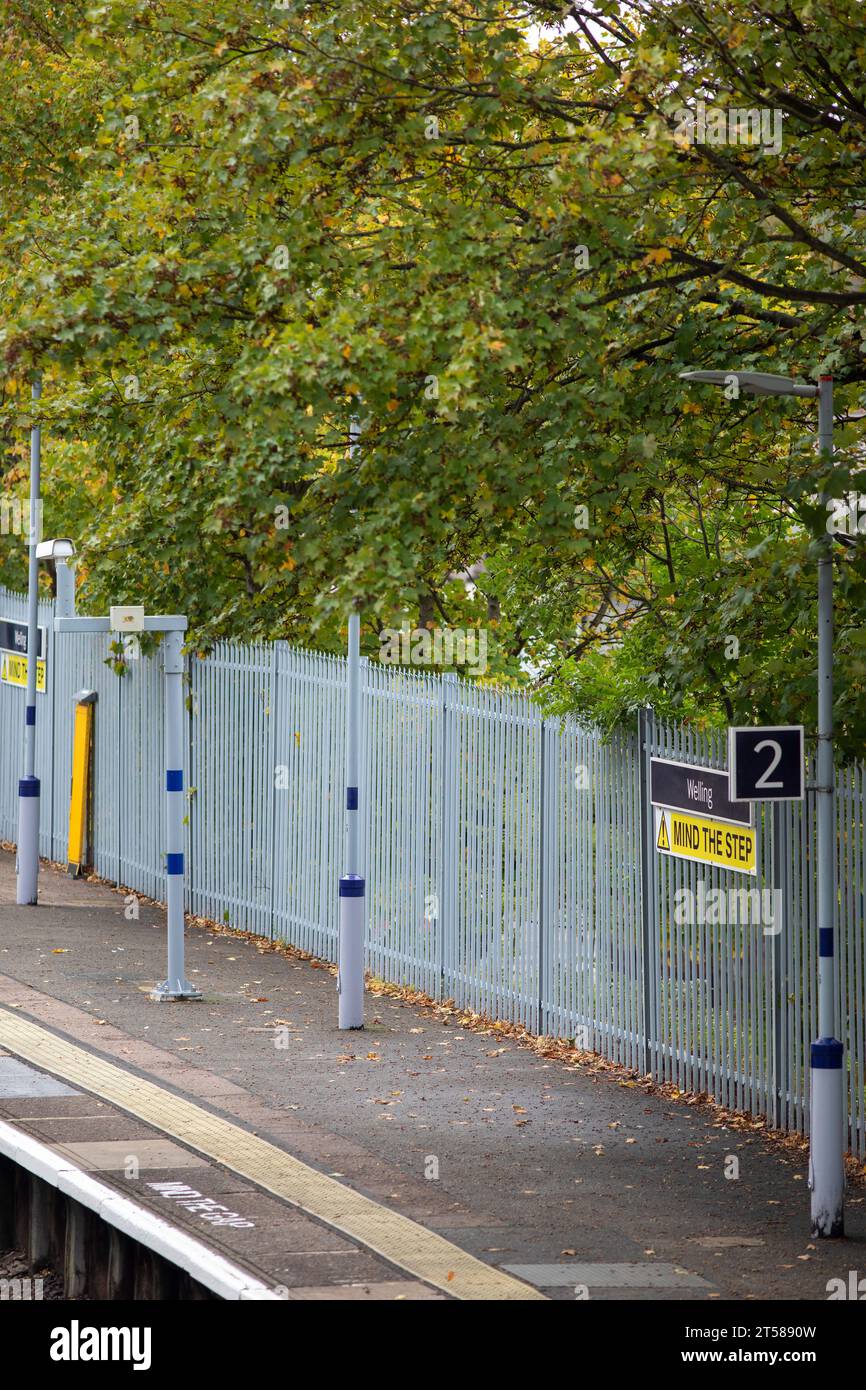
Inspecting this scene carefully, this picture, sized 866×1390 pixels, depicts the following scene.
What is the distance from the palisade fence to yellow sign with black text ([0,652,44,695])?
6.10 ft

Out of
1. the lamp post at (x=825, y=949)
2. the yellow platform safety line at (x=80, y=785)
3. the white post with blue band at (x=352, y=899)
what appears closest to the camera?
the lamp post at (x=825, y=949)

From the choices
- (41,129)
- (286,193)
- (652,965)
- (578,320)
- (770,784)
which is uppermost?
(41,129)

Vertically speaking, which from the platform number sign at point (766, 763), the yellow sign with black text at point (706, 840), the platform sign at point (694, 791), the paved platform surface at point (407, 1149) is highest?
the platform number sign at point (766, 763)

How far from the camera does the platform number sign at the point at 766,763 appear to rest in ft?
35.4

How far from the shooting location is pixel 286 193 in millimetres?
12477

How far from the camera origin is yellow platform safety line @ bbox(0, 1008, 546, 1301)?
9383mm

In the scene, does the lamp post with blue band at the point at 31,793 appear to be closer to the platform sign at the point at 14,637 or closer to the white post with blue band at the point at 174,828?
the platform sign at the point at 14,637

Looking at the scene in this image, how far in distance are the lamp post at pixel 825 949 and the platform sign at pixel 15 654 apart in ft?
46.9

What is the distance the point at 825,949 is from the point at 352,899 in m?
5.42

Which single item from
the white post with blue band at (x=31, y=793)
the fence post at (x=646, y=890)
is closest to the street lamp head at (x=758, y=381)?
the fence post at (x=646, y=890)

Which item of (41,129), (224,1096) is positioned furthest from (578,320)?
(41,129)

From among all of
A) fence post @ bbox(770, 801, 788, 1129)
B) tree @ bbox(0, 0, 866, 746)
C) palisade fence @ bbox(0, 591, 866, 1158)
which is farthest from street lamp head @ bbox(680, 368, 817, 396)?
fence post @ bbox(770, 801, 788, 1129)
